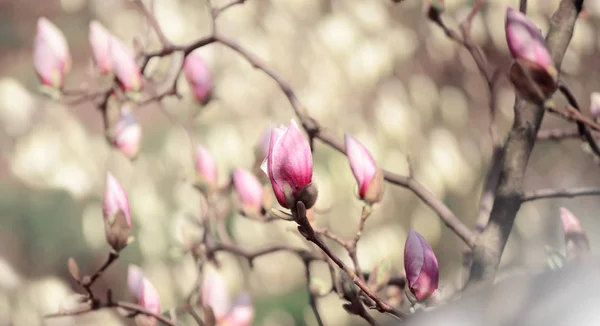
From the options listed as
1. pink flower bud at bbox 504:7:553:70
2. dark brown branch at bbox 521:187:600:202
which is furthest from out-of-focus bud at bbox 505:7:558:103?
dark brown branch at bbox 521:187:600:202

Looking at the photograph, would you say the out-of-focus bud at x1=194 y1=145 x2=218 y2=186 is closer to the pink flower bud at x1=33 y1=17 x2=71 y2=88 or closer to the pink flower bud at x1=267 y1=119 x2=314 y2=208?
the pink flower bud at x1=33 y1=17 x2=71 y2=88

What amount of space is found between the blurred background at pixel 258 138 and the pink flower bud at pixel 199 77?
0.09 m

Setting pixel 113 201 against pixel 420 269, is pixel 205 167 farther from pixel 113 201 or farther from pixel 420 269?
pixel 420 269

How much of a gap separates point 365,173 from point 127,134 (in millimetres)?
374

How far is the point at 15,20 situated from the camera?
1005 millimetres

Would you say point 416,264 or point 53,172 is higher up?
point 416,264

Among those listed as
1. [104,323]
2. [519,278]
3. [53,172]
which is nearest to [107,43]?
[53,172]

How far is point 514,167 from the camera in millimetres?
508

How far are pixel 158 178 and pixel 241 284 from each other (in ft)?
0.70

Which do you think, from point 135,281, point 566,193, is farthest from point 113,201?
point 566,193

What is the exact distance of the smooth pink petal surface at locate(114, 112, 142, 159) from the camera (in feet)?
2.58

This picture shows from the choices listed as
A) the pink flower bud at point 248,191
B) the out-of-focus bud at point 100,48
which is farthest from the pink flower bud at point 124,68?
the pink flower bud at point 248,191

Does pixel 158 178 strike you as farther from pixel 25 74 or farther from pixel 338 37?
pixel 338 37

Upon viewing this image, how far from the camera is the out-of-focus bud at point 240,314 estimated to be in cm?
65
